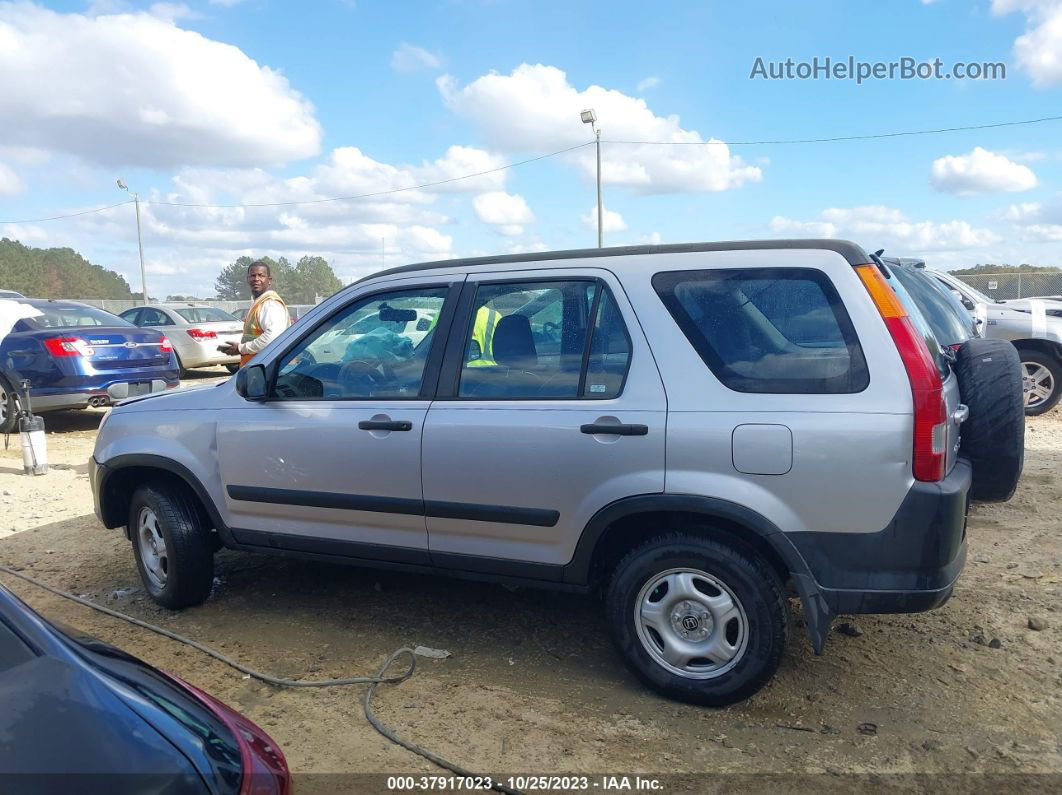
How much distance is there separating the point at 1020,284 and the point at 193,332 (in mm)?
20963

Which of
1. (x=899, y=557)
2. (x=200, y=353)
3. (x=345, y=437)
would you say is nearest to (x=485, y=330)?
(x=345, y=437)

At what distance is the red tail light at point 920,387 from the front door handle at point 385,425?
1.95 m

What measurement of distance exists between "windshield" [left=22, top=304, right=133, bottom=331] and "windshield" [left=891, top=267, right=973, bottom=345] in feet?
29.3

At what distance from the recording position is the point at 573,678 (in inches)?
138

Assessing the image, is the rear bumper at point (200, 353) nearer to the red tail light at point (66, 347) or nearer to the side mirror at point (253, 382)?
the red tail light at point (66, 347)

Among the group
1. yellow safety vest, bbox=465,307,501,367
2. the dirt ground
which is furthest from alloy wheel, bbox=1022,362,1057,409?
yellow safety vest, bbox=465,307,501,367

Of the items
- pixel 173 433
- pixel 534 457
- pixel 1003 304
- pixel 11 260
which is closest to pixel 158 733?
pixel 534 457

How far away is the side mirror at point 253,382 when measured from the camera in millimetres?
3920

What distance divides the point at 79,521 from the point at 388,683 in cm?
406

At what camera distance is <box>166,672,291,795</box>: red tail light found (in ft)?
4.99

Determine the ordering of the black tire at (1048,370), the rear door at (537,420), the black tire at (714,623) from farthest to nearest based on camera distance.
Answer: the black tire at (1048,370), the rear door at (537,420), the black tire at (714,623)

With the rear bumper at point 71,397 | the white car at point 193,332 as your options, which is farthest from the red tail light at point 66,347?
the white car at point 193,332

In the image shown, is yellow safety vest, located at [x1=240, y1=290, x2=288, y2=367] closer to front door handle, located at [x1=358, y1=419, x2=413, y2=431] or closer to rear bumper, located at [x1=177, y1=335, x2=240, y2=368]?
front door handle, located at [x1=358, y1=419, x2=413, y2=431]

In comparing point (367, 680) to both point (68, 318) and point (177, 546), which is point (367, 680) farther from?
point (68, 318)
